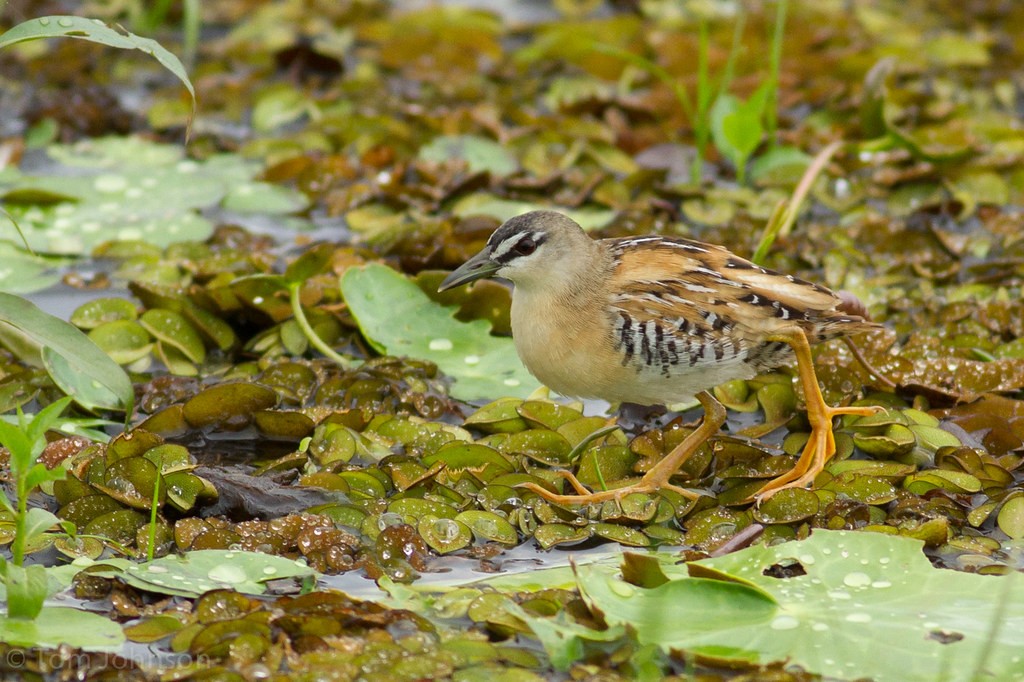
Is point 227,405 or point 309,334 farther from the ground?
point 309,334

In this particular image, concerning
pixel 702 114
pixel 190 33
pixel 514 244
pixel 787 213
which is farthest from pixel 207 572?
pixel 190 33

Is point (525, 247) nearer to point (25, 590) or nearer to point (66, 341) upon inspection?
point (66, 341)

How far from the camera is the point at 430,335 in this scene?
236 inches

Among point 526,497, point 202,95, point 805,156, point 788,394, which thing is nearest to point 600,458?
point 526,497

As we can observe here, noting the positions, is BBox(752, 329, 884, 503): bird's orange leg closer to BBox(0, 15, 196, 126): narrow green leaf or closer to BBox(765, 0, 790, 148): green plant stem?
BBox(0, 15, 196, 126): narrow green leaf

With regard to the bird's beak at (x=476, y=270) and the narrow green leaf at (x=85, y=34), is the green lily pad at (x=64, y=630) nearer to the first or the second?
the narrow green leaf at (x=85, y=34)

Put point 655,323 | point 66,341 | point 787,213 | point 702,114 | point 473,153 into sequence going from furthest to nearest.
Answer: point 473,153, point 702,114, point 787,213, point 655,323, point 66,341

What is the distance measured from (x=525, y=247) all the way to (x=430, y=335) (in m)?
1.11

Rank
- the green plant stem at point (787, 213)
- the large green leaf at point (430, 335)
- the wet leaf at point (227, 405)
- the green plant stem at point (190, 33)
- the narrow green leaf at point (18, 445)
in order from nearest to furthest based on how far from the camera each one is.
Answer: the narrow green leaf at point (18, 445)
the wet leaf at point (227, 405)
the large green leaf at point (430, 335)
the green plant stem at point (787, 213)
the green plant stem at point (190, 33)

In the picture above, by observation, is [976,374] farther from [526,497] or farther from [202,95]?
[202,95]

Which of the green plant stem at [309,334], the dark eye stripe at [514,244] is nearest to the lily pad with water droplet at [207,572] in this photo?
the dark eye stripe at [514,244]

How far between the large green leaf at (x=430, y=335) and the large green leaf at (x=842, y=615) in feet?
5.93

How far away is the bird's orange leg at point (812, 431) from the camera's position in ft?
16.3

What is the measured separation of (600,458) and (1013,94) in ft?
18.1
